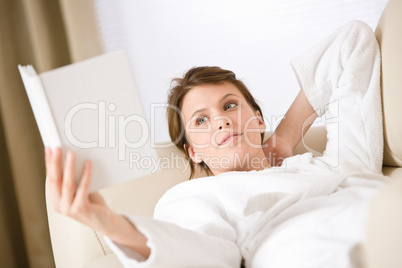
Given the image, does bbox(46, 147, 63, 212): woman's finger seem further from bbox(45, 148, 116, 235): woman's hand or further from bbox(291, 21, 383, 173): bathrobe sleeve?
bbox(291, 21, 383, 173): bathrobe sleeve

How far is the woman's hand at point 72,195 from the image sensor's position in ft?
2.47

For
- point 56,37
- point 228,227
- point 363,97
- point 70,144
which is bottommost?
point 228,227

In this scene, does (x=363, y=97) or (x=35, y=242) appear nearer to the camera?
(x=363, y=97)

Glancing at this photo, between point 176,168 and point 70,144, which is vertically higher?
point 70,144

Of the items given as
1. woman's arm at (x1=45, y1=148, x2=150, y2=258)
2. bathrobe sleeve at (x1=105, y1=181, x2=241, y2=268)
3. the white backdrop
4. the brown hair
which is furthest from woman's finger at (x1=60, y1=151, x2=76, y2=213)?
the white backdrop

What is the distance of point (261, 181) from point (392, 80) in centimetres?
51

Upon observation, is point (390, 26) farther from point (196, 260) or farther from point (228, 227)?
point (196, 260)

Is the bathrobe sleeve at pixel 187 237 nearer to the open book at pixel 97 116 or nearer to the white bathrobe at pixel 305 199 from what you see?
the white bathrobe at pixel 305 199

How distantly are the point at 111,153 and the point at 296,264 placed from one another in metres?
0.41

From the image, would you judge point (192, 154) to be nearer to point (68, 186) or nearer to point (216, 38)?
point (68, 186)

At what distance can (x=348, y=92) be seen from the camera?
135 cm

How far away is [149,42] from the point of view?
2322mm

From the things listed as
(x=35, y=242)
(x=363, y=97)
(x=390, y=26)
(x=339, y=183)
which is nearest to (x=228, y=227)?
(x=339, y=183)

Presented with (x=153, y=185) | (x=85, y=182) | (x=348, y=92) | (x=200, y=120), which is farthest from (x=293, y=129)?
(x=85, y=182)
